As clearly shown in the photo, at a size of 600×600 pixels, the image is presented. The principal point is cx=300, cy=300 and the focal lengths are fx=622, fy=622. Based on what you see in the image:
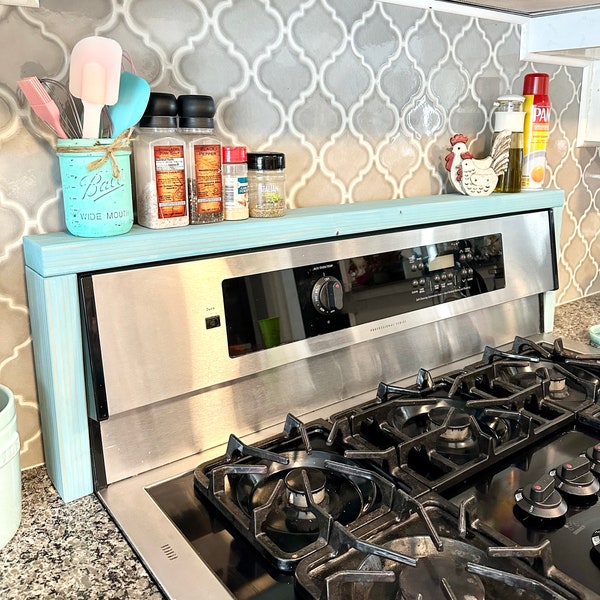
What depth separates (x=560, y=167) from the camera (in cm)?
153

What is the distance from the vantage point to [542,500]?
75 centimetres

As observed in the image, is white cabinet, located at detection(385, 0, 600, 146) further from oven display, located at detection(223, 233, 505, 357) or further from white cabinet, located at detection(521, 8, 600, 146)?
oven display, located at detection(223, 233, 505, 357)

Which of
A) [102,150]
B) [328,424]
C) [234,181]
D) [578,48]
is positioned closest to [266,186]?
[234,181]

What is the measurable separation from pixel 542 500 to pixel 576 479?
76 millimetres

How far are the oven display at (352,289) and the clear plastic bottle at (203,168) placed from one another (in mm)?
107

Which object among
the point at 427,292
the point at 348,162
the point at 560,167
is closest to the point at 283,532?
the point at 427,292

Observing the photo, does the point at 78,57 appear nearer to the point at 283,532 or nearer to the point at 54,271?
the point at 54,271

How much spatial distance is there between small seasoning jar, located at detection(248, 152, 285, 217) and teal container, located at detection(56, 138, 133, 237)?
0.21 metres

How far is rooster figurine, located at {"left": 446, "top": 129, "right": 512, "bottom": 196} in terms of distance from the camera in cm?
Result: 121

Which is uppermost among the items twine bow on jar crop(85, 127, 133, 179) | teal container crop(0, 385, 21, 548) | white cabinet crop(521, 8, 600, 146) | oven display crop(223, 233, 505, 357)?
white cabinet crop(521, 8, 600, 146)

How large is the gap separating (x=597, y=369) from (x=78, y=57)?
3.22 feet

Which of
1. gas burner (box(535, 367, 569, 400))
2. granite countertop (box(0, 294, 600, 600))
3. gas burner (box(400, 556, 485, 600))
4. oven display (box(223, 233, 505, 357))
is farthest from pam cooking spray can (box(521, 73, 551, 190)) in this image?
granite countertop (box(0, 294, 600, 600))

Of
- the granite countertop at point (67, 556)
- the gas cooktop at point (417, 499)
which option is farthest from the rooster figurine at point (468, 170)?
the granite countertop at point (67, 556)

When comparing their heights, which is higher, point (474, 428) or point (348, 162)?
point (348, 162)
